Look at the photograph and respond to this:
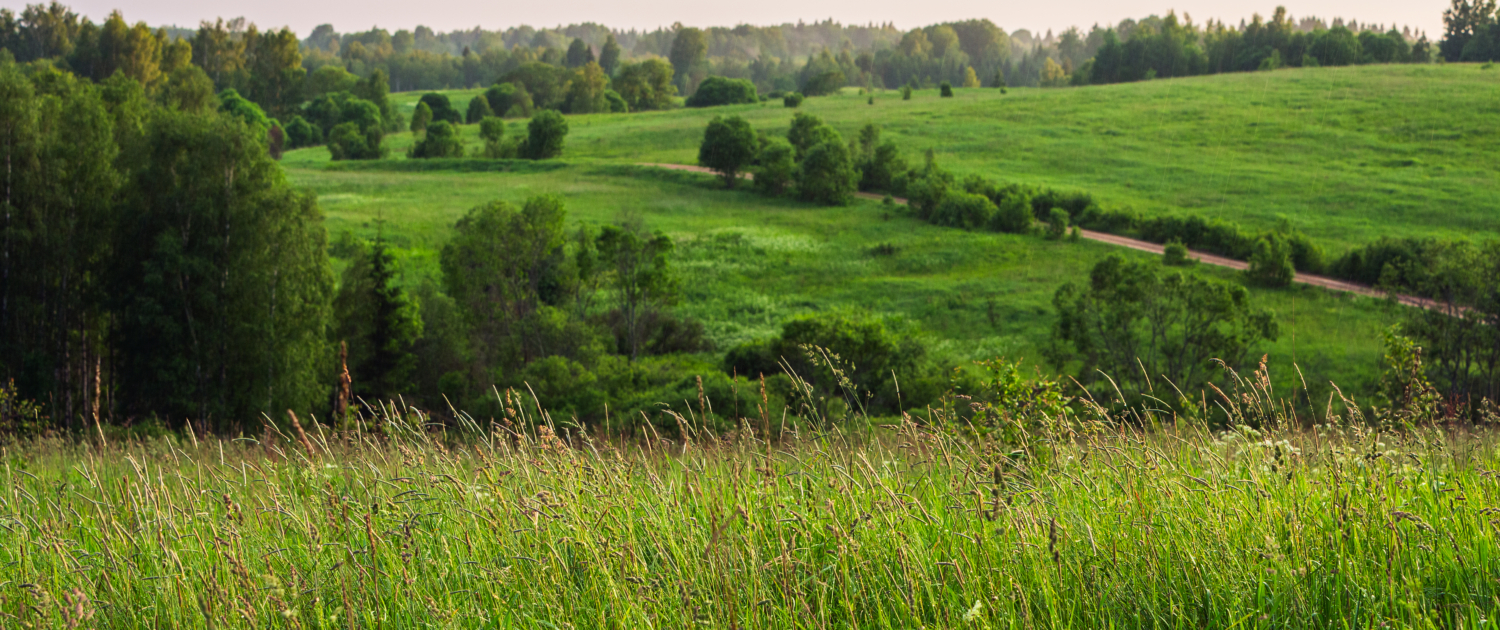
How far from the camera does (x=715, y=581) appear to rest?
9.90 ft

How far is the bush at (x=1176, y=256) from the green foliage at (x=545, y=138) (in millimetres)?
60968

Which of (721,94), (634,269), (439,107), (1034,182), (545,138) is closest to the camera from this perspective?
(634,269)

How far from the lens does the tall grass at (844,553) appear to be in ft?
9.45

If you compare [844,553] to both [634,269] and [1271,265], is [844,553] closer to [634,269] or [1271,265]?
[634,269]

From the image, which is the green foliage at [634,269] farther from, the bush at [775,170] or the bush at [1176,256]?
the bush at [775,170]

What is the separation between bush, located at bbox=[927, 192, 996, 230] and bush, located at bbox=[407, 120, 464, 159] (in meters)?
53.2

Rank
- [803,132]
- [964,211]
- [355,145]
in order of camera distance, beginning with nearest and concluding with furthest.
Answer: [964,211], [803,132], [355,145]

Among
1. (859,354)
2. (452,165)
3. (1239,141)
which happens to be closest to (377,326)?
(859,354)

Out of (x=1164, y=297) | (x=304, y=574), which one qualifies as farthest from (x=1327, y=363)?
(x=304, y=574)

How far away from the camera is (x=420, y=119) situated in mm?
119750

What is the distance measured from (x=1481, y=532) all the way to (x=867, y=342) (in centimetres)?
3373

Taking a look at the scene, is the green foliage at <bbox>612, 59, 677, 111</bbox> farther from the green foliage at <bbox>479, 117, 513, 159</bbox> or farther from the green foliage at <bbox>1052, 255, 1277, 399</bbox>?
the green foliage at <bbox>1052, 255, 1277, 399</bbox>

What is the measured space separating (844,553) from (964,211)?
212ft

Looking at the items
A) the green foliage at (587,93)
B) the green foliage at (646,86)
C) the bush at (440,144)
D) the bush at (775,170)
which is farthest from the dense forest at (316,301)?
the green foliage at (646,86)
